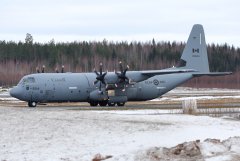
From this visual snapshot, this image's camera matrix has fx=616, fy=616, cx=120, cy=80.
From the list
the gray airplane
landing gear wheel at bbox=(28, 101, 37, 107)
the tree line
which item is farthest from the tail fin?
the tree line

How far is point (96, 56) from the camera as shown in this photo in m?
166

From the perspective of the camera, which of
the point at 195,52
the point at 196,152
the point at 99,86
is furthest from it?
the point at 195,52

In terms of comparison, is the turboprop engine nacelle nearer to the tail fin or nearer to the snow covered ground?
the tail fin

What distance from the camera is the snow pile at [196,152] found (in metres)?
20.2

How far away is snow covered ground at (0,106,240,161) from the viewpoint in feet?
69.6

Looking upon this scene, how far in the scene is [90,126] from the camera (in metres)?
26.7

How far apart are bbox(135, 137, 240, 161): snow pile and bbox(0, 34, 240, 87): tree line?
13066 centimetres

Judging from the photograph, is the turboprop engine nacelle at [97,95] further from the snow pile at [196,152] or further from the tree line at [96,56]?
the tree line at [96,56]

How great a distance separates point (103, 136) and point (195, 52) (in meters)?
37.8

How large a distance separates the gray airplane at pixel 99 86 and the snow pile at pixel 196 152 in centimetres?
2981

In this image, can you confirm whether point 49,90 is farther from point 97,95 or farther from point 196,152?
point 196,152

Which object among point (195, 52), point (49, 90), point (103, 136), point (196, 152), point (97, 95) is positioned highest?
point (195, 52)

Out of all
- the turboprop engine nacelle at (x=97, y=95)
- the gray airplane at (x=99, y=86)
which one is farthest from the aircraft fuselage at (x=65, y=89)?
the turboprop engine nacelle at (x=97, y=95)

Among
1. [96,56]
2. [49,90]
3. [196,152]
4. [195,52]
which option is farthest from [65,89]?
[96,56]
